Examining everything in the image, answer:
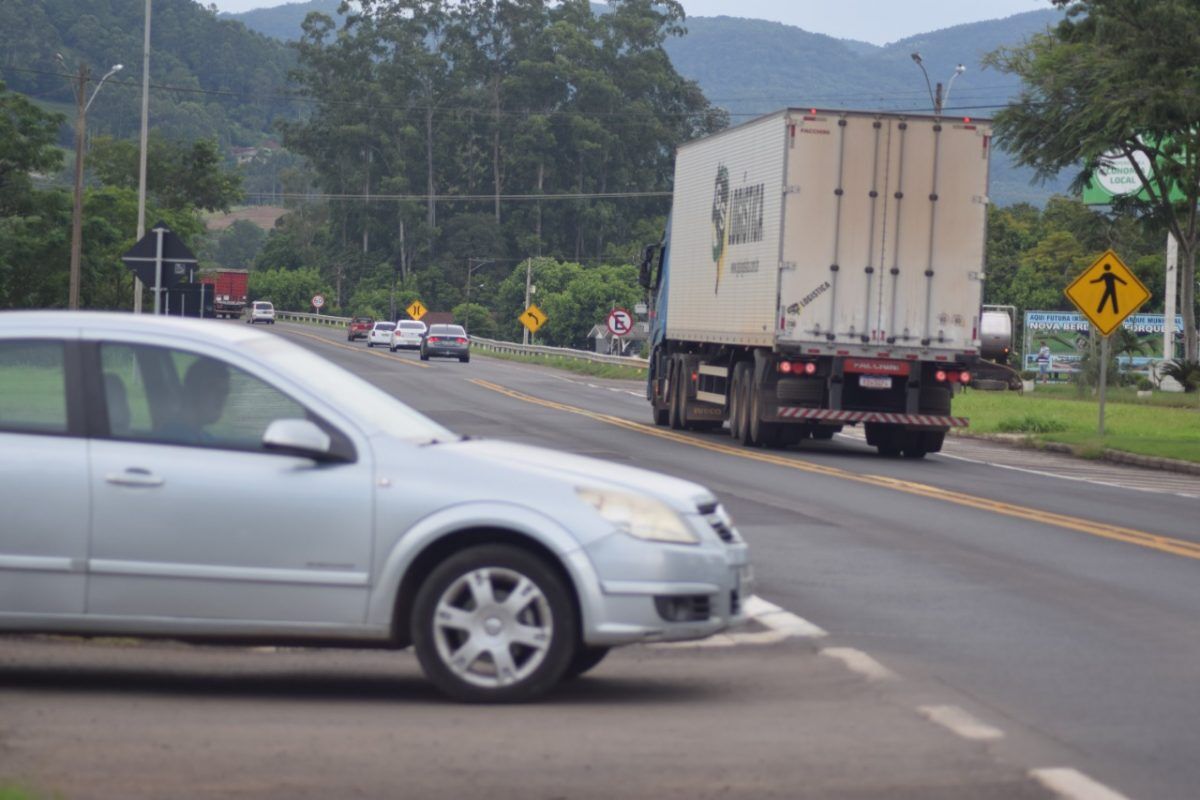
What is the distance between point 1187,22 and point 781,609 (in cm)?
2197

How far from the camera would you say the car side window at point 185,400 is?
7992 millimetres

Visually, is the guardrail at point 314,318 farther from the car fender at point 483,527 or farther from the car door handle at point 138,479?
the car fender at point 483,527

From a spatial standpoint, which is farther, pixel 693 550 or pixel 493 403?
pixel 493 403

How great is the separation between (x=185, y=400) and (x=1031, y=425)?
27393mm

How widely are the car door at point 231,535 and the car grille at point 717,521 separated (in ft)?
4.75

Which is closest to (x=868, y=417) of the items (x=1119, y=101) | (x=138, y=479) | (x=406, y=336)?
(x=1119, y=101)

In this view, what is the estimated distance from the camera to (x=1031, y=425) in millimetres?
33812

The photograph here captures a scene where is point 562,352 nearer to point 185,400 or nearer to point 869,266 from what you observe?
point 869,266

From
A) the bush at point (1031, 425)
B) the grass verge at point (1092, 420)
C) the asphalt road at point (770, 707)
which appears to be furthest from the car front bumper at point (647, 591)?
the bush at point (1031, 425)

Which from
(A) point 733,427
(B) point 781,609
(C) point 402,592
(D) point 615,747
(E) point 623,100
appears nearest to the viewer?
(D) point 615,747

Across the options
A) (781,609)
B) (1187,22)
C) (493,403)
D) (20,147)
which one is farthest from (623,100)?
(781,609)

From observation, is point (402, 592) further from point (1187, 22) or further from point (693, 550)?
point (1187, 22)

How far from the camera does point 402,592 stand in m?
7.87

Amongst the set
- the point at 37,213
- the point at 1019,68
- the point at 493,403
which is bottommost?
the point at 493,403
